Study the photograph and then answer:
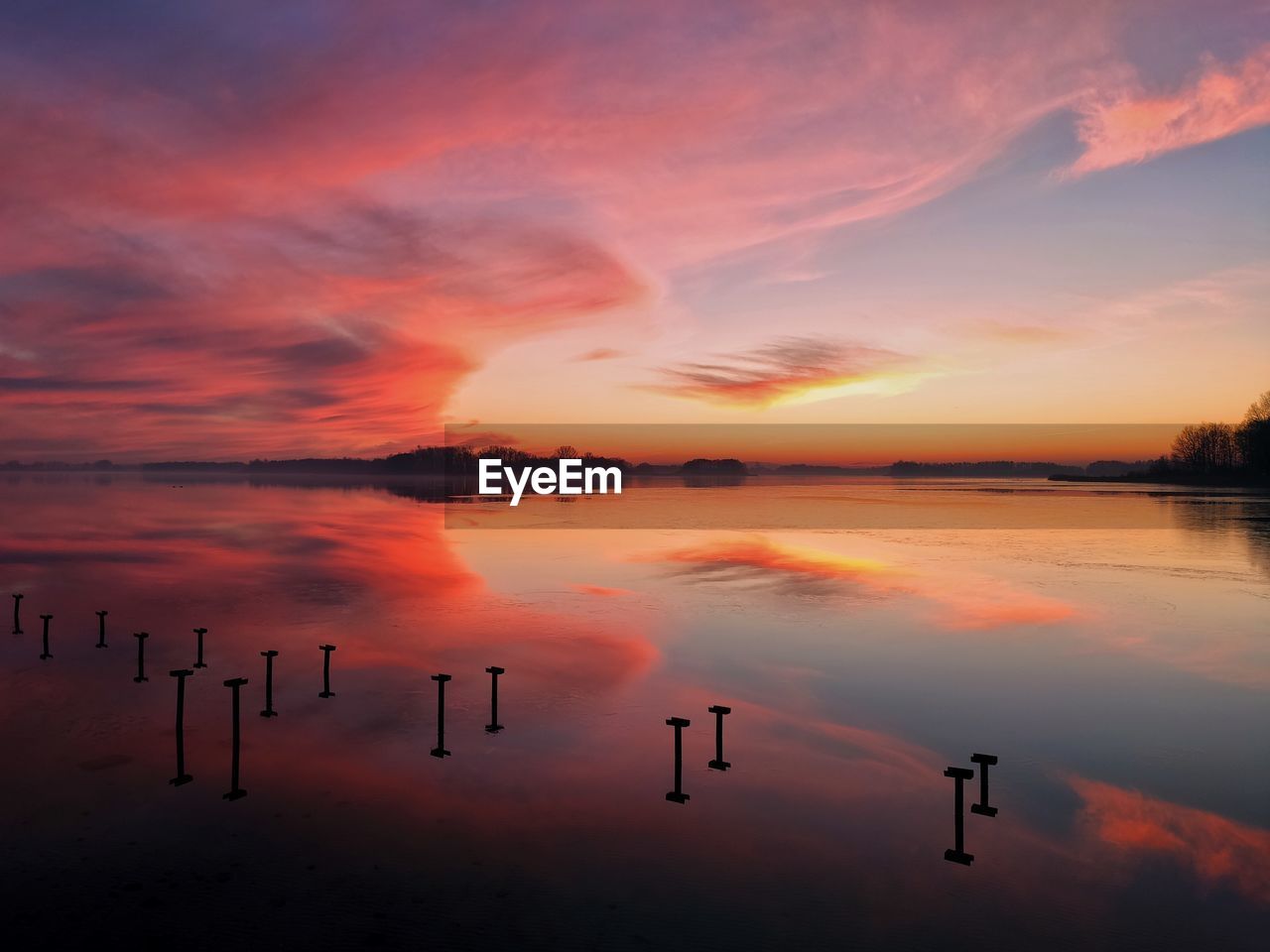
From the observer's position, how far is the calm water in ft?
41.7

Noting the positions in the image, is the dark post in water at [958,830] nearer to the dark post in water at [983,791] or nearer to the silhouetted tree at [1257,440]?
the dark post in water at [983,791]

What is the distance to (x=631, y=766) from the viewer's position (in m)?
18.8

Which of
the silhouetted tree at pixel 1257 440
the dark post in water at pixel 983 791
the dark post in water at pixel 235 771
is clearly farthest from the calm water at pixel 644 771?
the silhouetted tree at pixel 1257 440

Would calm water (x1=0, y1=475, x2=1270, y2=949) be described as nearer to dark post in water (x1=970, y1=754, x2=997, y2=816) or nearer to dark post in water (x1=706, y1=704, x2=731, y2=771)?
dark post in water (x1=706, y1=704, x2=731, y2=771)

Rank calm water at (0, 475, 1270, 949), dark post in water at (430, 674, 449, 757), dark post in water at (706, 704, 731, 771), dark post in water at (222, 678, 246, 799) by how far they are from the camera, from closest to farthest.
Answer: calm water at (0, 475, 1270, 949) → dark post in water at (222, 678, 246, 799) → dark post in water at (706, 704, 731, 771) → dark post in water at (430, 674, 449, 757)

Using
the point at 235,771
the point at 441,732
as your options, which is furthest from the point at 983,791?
the point at 235,771

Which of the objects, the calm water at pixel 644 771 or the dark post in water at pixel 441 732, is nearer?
the calm water at pixel 644 771

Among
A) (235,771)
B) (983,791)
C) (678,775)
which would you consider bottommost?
(678,775)

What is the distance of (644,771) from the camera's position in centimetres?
1855

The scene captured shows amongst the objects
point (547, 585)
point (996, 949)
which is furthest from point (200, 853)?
point (547, 585)

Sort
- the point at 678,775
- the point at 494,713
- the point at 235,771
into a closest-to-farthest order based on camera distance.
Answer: the point at 235,771, the point at 678,775, the point at 494,713

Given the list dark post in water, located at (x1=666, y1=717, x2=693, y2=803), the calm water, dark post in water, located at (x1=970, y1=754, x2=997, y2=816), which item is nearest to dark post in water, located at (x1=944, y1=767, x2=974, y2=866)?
the calm water

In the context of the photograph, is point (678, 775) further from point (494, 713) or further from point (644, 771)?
point (494, 713)

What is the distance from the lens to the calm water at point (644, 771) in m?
12.7
